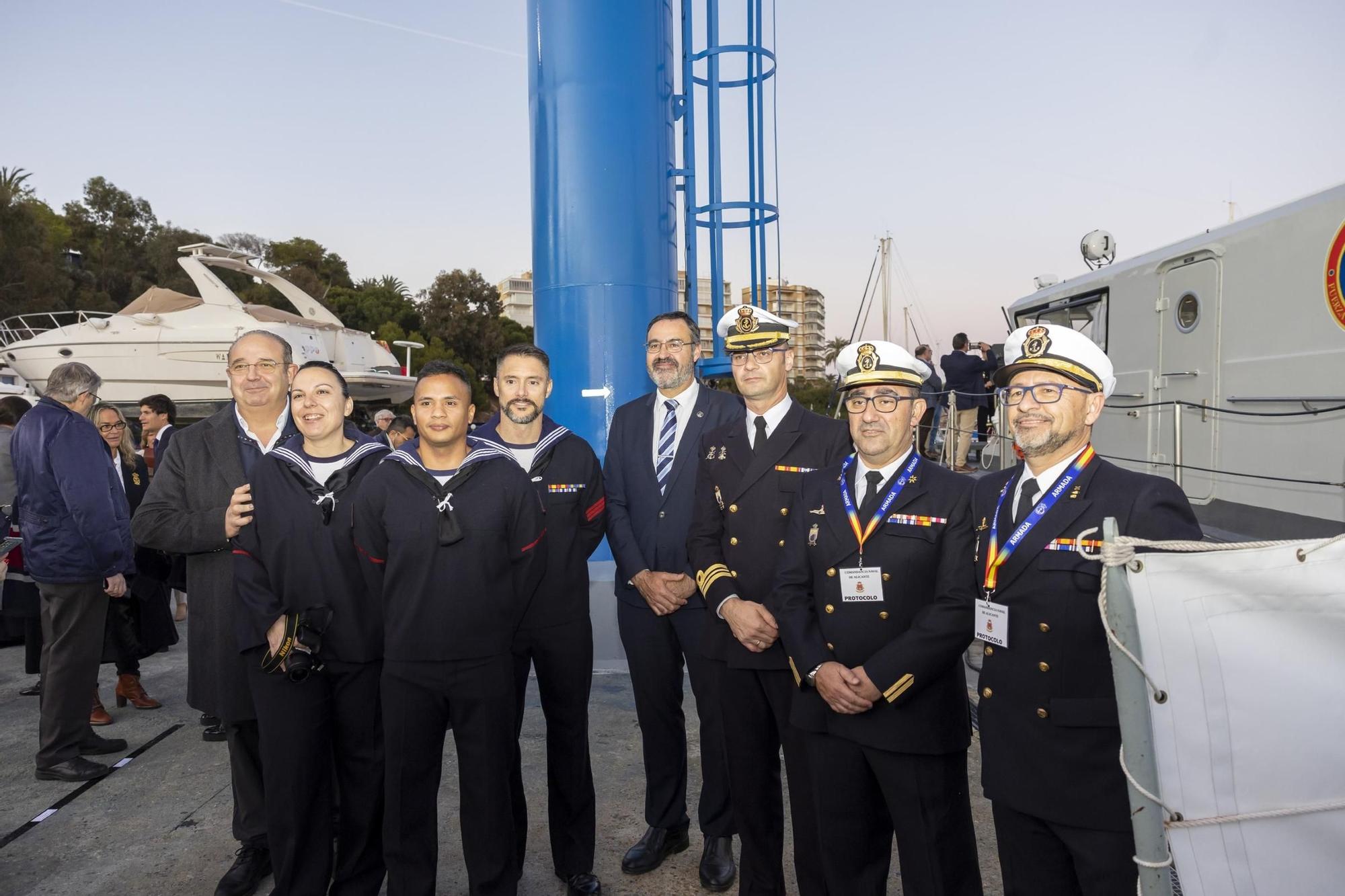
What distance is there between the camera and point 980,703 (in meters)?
2.21

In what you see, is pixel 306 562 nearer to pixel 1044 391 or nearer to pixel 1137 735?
pixel 1044 391

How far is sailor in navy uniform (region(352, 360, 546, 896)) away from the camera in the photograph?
2.79 meters

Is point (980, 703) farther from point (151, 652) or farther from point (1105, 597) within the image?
point (151, 652)

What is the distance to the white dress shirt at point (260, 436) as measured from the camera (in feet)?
11.2

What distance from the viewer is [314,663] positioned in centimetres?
290

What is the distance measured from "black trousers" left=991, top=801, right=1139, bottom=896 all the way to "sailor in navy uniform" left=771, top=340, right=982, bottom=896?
0.26m

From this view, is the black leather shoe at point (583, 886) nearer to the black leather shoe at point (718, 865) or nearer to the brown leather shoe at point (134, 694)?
the black leather shoe at point (718, 865)

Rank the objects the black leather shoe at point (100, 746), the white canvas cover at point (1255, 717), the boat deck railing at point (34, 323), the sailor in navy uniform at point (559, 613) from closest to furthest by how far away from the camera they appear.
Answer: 1. the white canvas cover at point (1255, 717)
2. the sailor in navy uniform at point (559, 613)
3. the black leather shoe at point (100, 746)
4. the boat deck railing at point (34, 323)

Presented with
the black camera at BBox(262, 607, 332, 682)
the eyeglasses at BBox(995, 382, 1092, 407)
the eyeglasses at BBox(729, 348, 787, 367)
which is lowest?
the black camera at BBox(262, 607, 332, 682)

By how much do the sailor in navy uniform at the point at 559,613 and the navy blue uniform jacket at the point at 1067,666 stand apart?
5.34 feet

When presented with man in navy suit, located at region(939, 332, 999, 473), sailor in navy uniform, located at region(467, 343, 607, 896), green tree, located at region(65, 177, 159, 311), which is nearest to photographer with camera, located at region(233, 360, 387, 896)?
sailor in navy uniform, located at region(467, 343, 607, 896)

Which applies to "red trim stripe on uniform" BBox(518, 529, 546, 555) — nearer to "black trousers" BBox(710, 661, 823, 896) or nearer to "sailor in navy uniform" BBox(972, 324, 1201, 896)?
"black trousers" BBox(710, 661, 823, 896)

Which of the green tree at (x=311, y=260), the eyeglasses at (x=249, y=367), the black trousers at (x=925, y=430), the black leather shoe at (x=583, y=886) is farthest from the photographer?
the green tree at (x=311, y=260)

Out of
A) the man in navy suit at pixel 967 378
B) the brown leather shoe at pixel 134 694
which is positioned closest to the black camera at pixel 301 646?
the brown leather shoe at pixel 134 694
